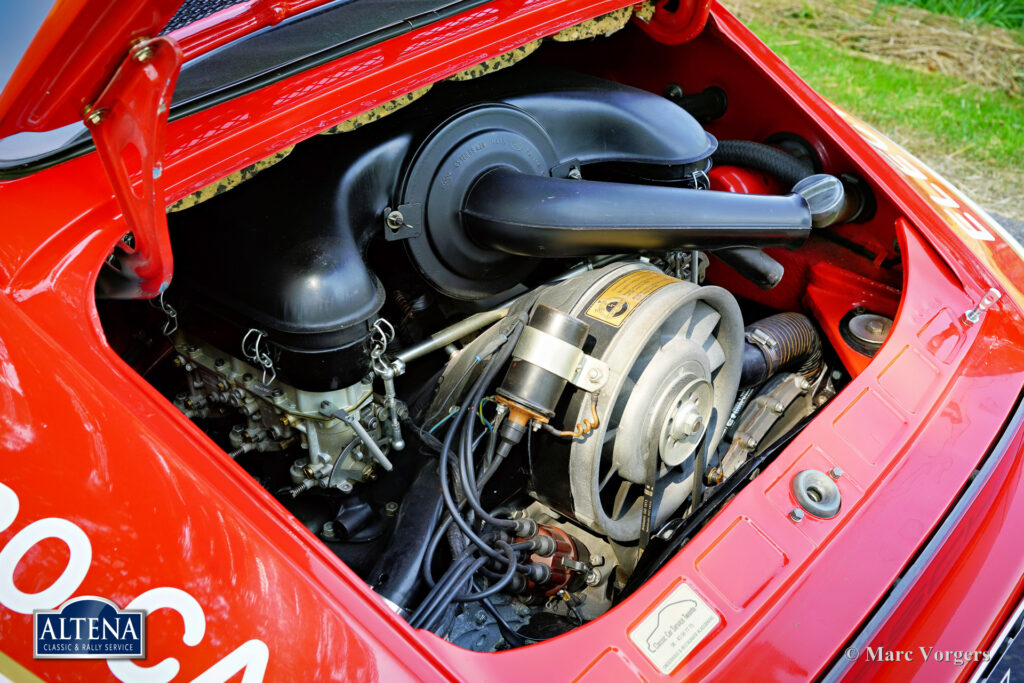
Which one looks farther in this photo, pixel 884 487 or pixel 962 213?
pixel 962 213

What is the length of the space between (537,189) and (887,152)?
1.16 m

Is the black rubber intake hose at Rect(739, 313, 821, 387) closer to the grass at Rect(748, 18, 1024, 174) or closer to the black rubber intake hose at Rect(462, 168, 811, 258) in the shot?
the black rubber intake hose at Rect(462, 168, 811, 258)

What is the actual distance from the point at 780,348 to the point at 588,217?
2.28ft

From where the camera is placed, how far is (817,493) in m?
1.29

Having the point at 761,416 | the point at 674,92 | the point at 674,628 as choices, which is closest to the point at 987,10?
the point at 674,92

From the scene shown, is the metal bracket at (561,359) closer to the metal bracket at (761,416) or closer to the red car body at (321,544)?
the red car body at (321,544)

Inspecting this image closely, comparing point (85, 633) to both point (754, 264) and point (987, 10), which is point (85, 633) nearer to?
point (754, 264)

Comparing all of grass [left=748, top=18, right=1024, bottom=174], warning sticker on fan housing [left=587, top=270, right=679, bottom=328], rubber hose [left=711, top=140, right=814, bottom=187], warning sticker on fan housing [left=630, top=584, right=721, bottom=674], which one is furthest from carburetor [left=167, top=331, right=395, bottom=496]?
grass [left=748, top=18, right=1024, bottom=174]

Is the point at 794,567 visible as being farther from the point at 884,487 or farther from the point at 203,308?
the point at 203,308

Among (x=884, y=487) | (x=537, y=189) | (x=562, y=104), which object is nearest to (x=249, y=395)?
(x=537, y=189)

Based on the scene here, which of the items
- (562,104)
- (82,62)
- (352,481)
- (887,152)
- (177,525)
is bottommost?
(352,481)

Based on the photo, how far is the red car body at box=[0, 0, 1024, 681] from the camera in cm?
87

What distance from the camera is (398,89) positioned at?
120 centimetres

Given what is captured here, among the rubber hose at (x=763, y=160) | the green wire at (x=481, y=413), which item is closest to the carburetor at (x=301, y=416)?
the green wire at (x=481, y=413)
